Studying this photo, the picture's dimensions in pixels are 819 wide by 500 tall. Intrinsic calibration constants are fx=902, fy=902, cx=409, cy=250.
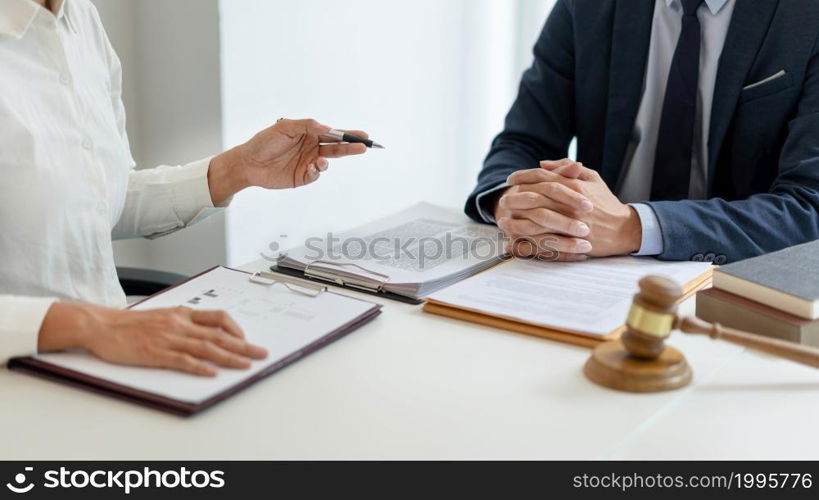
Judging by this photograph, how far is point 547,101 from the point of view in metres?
1.90

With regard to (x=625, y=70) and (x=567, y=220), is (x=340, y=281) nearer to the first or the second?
(x=567, y=220)

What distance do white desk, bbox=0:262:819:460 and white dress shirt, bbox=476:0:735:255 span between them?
601 mm

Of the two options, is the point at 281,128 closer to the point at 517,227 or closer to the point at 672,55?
the point at 517,227

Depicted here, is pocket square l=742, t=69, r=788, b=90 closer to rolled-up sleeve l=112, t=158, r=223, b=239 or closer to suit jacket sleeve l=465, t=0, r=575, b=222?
suit jacket sleeve l=465, t=0, r=575, b=222

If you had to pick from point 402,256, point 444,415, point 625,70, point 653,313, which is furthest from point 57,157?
point 625,70

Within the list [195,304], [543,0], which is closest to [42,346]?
[195,304]

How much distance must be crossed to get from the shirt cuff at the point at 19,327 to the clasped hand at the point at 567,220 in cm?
74

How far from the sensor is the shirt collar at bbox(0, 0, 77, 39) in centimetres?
128

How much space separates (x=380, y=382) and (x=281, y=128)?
620mm

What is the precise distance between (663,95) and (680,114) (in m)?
0.08

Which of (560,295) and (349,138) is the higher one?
(349,138)

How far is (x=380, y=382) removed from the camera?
103cm
